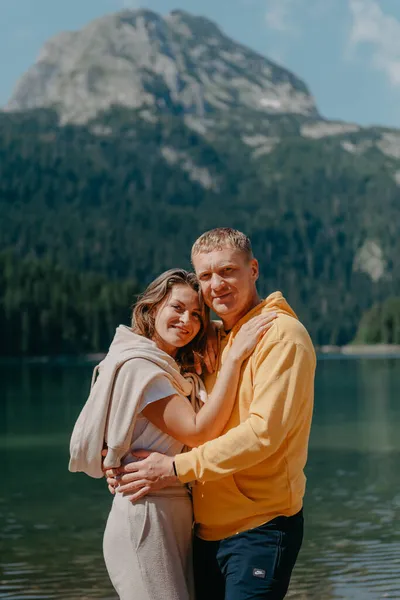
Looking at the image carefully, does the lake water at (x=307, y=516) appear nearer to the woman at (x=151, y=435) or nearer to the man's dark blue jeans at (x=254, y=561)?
the man's dark blue jeans at (x=254, y=561)

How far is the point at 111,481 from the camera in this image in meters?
5.62

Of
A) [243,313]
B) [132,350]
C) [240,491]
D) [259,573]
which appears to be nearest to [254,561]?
[259,573]

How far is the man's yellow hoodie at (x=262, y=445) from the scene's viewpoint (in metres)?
5.25

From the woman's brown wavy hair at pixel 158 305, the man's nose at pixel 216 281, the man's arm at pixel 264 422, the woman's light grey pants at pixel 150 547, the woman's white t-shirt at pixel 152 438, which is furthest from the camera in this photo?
the woman's brown wavy hair at pixel 158 305

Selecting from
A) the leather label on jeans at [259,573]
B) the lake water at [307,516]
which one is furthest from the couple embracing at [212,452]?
the lake water at [307,516]

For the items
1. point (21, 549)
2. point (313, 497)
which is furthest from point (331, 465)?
point (21, 549)

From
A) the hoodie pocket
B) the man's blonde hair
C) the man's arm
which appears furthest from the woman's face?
the hoodie pocket

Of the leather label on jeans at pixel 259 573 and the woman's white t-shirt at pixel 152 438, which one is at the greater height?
the woman's white t-shirt at pixel 152 438

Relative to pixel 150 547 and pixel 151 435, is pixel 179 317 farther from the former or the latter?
pixel 150 547

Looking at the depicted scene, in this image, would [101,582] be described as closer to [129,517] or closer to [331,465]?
[129,517]

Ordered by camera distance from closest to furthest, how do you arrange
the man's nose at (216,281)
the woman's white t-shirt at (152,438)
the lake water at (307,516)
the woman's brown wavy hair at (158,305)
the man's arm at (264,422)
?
the man's arm at (264,422)
the woman's white t-shirt at (152,438)
the man's nose at (216,281)
the woman's brown wavy hair at (158,305)
the lake water at (307,516)

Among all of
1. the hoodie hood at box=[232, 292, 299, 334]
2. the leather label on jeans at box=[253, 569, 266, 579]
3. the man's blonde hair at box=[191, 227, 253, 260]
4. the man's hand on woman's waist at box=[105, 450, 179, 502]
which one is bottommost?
the leather label on jeans at box=[253, 569, 266, 579]

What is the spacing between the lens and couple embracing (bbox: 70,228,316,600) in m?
5.29

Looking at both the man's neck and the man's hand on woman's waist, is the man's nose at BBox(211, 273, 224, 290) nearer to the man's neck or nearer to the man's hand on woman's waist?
the man's neck
